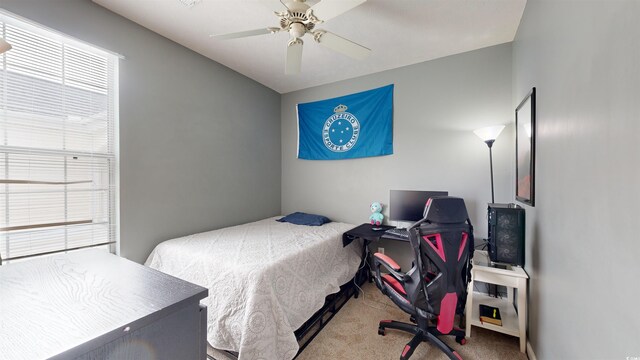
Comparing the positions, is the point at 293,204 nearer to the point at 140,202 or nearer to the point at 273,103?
the point at 273,103

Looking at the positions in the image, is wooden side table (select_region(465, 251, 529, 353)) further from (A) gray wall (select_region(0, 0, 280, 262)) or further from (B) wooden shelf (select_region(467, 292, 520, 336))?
(A) gray wall (select_region(0, 0, 280, 262))

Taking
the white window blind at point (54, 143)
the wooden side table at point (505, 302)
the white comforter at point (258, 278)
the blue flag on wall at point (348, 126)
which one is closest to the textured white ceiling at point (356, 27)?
the blue flag on wall at point (348, 126)

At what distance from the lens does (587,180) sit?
3.23 feet

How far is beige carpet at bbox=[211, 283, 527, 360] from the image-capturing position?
1.76 metres

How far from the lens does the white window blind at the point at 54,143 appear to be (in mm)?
1601

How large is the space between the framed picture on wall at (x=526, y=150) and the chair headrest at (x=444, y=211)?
57cm

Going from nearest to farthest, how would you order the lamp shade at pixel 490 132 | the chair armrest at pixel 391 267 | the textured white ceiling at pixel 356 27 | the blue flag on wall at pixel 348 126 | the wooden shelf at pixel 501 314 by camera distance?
the chair armrest at pixel 391 267
the wooden shelf at pixel 501 314
the textured white ceiling at pixel 356 27
the lamp shade at pixel 490 132
the blue flag on wall at pixel 348 126

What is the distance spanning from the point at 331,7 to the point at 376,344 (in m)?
2.53

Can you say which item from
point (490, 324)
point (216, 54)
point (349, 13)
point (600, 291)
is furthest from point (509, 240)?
point (216, 54)

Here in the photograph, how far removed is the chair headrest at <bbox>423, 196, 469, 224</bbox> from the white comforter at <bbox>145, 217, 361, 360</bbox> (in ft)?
3.59

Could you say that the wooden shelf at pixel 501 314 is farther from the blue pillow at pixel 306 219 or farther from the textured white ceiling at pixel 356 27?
the textured white ceiling at pixel 356 27

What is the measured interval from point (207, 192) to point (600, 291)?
3131 millimetres

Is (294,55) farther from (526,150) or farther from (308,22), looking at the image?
(526,150)

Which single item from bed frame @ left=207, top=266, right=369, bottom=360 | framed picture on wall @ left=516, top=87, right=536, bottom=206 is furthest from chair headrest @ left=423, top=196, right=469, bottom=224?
bed frame @ left=207, top=266, right=369, bottom=360
